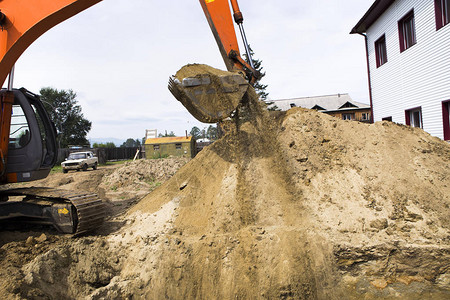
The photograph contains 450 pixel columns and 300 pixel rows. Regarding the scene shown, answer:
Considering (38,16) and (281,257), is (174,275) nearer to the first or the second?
(281,257)

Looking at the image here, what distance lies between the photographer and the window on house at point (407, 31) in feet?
35.6

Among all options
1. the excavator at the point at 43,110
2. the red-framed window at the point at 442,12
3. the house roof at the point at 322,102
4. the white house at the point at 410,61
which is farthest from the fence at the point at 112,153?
the red-framed window at the point at 442,12

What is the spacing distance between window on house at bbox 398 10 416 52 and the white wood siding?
18 centimetres

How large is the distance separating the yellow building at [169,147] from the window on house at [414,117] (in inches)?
518

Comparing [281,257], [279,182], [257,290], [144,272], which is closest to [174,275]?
[144,272]

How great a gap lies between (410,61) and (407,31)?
1.29 m

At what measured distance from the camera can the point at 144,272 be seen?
4.55 meters

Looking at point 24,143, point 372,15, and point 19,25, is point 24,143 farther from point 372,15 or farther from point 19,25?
point 372,15

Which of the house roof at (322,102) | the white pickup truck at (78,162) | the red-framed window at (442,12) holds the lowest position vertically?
the white pickup truck at (78,162)

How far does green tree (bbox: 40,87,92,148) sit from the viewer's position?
4744cm

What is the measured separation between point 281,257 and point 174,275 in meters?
1.72

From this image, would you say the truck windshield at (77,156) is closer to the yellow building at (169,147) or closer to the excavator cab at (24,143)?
the yellow building at (169,147)

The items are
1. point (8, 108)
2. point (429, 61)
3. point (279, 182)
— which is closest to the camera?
point (8, 108)

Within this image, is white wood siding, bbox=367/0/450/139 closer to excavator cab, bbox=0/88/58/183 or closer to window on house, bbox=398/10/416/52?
window on house, bbox=398/10/416/52
